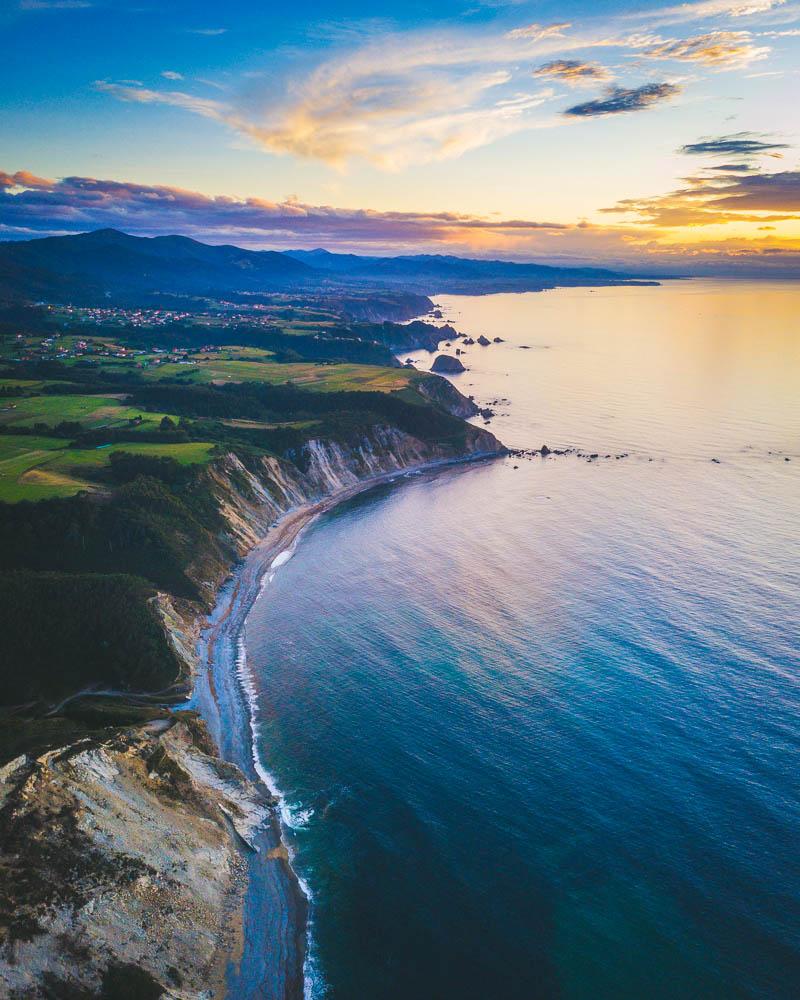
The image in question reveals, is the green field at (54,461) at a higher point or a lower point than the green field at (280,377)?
lower

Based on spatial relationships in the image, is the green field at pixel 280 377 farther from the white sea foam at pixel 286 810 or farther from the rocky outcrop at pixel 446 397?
the white sea foam at pixel 286 810

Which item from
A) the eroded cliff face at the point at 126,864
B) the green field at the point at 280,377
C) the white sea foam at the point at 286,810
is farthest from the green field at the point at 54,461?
the green field at the point at 280,377

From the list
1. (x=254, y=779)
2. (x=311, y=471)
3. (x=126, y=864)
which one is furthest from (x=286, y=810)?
(x=311, y=471)

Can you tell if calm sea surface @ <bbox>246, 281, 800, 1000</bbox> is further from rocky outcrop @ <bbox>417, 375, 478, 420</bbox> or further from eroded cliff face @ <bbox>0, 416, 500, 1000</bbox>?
rocky outcrop @ <bbox>417, 375, 478, 420</bbox>

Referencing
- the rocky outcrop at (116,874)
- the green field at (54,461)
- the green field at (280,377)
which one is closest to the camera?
the rocky outcrop at (116,874)

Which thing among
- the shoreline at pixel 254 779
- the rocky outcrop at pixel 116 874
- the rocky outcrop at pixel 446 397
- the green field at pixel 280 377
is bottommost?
the shoreline at pixel 254 779

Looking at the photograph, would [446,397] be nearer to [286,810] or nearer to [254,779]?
[254,779]

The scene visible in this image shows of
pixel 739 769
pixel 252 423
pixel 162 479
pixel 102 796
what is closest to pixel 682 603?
pixel 739 769
